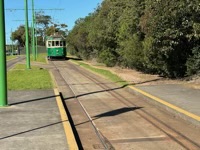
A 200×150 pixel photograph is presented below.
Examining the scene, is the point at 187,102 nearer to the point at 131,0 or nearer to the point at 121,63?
the point at 131,0

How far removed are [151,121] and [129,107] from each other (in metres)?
2.51

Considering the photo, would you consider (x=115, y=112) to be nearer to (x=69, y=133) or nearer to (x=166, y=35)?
(x=69, y=133)

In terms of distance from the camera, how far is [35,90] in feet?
53.7

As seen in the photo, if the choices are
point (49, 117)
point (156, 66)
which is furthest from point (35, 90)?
point (156, 66)

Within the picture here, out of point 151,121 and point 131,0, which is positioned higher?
point 131,0

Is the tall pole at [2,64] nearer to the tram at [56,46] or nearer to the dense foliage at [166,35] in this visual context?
the dense foliage at [166,35]

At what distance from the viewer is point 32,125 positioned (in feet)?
29.5

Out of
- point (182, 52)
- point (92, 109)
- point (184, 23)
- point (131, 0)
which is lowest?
point (92, 109)

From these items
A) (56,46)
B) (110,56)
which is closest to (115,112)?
(110,56)

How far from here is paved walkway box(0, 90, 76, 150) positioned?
7234 millimetres

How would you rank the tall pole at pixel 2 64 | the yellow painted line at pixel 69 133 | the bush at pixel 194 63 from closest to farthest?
the yellow painted line at pixel 69 133 < the tall pole at pixel 2 64 < the bush at pixel 194 63

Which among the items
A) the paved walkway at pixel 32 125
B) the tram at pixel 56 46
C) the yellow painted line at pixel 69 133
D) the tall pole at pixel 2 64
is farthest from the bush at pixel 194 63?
the tram at pixel 56 46

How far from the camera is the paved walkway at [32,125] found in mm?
7234

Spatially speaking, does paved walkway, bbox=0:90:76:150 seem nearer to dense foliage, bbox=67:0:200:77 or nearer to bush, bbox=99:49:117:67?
dense foliage, bbox=67:0:200:77
